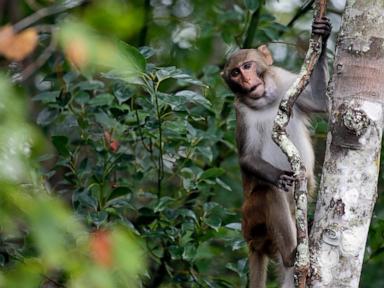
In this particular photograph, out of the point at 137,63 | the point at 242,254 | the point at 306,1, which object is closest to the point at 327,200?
the point at 137,63

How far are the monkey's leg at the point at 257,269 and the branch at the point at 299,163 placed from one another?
71.9 inches

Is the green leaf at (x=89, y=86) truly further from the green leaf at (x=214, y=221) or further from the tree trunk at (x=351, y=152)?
the tree trunk at (x=351, y=152)

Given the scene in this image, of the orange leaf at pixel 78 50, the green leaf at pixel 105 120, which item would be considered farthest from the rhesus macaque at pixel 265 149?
A: the orange leaf at pixel 78 50

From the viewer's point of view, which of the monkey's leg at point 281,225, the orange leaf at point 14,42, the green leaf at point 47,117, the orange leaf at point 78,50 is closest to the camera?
the orange leaf at point 78,50

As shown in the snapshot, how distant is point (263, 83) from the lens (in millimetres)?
5734

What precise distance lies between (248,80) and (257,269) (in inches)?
48.9

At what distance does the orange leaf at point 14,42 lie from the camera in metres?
2.24

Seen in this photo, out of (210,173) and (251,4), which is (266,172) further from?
(251,4)

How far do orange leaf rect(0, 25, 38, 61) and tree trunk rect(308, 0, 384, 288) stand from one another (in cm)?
186

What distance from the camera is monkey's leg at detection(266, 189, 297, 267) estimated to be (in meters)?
5.50

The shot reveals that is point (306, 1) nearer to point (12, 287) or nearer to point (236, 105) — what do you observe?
point (236, 105)

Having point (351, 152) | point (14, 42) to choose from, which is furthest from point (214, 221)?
point (14, 42)

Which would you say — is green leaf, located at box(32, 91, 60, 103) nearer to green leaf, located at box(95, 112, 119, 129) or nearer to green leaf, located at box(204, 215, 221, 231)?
green leaf, located at box(95, 112, 119, 129)

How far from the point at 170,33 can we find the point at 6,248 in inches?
146
